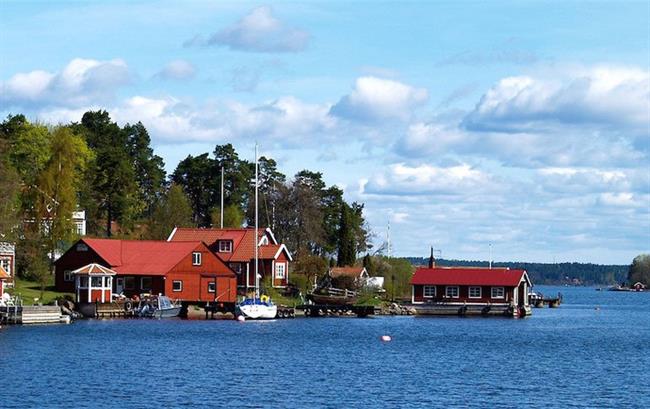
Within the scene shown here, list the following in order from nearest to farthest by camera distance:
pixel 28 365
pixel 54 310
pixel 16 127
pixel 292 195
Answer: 1. pixel 28 365
2. pixel 54 310
3. pixel 16 127
4. pixel 292 195

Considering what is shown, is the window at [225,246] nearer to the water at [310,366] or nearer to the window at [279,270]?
the window at [279,270]

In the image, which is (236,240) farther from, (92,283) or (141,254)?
(92,283)

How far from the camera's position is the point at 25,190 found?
348ft

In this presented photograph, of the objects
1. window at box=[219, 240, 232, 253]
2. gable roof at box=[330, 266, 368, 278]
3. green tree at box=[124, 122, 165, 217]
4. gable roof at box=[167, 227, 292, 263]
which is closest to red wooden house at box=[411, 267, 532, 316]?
gable roof at box=[330, 266, 368, 278]

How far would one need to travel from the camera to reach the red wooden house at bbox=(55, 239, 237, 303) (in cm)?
10112

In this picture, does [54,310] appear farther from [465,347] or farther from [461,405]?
[461,405]

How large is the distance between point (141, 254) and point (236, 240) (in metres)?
14.0

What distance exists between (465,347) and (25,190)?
4771 centimetres

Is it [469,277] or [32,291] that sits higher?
[469,277]

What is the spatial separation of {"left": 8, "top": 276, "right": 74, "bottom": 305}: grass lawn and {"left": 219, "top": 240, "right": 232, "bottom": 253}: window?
1698 cm

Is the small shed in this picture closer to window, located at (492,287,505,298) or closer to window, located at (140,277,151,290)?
window, located at (140,277,151,290)

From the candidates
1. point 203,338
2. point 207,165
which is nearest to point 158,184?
point 207,165

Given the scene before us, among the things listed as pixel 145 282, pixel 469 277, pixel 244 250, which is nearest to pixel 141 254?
pixel 145 282

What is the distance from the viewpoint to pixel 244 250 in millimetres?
114375
